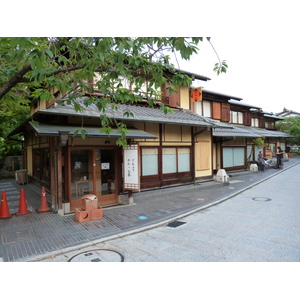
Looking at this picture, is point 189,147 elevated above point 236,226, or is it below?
above

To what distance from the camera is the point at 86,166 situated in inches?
336

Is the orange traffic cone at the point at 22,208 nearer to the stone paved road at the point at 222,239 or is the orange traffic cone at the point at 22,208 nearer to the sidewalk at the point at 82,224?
the sidewalk at the point at 82,224

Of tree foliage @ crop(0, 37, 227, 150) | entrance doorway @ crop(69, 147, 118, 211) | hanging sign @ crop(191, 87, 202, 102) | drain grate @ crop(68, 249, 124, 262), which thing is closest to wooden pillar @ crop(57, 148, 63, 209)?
entrance doorway @ crop(69, 147, 118, 211)

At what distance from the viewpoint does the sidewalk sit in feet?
16.8

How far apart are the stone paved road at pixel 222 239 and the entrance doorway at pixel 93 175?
3.21 metres

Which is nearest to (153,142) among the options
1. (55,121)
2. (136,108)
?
(136,108)

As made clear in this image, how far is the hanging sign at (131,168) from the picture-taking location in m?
8.53

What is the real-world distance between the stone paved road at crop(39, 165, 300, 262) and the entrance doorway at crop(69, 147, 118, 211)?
3211 mm

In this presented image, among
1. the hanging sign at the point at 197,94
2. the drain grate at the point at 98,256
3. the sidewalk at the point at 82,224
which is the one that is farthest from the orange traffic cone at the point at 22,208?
the hanging sign at the point at 197,94

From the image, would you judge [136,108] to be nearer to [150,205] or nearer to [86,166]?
[86,166]

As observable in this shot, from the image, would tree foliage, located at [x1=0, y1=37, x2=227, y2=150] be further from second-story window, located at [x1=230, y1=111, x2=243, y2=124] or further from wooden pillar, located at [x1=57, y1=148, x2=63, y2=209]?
second-story window, located at [x1=230, y1=111, x2=243, y2=124]

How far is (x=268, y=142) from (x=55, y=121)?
91.5ft

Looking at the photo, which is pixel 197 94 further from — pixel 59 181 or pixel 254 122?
pixel 254 122

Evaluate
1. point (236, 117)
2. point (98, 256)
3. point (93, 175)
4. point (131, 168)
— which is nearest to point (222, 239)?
point (98, 256)
